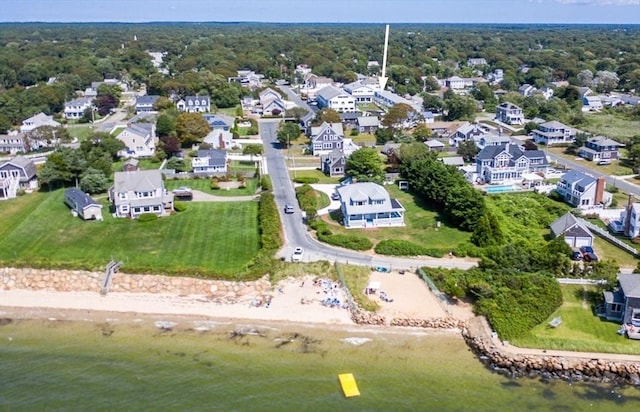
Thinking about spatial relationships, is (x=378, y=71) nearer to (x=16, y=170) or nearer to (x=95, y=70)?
(x=95, y=70)

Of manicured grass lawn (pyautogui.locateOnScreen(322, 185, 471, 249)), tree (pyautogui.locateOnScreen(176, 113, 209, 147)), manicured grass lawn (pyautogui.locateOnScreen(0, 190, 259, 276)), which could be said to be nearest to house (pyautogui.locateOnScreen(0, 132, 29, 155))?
tree (pyautogui.locateOnScreen(176, 113, 209, 147))

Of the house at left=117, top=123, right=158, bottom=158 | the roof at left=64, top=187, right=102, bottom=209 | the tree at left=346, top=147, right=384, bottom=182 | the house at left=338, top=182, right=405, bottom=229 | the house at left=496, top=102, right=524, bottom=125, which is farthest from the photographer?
the house at left=496, top=102, right=524, bottom=125

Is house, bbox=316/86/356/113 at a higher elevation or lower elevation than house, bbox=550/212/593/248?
higher

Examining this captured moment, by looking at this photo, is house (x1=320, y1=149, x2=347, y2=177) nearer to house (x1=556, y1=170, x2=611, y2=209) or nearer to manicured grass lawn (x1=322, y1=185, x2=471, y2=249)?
manicured grass lawn (x1=322, y1=185, x2=471, y2=249)

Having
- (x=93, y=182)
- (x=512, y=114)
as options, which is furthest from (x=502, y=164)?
(x=93, y=182)

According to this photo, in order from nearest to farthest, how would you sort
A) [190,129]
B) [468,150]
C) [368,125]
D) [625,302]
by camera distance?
[625,302], [468,150], [190,129], [368,125]

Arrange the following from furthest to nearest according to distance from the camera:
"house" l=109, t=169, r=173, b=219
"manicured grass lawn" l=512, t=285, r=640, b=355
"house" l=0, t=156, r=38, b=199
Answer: "house" l=0, t=156, r=38, b=199, "house" l=109, t=169, r=173, b=219, "manicured grass lawn" l=512, t=285, r=640, b=355

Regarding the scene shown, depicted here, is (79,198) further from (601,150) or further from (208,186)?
(601,150)

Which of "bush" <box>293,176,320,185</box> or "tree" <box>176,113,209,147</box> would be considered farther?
"tree" <box>176,113,209,147</box>
